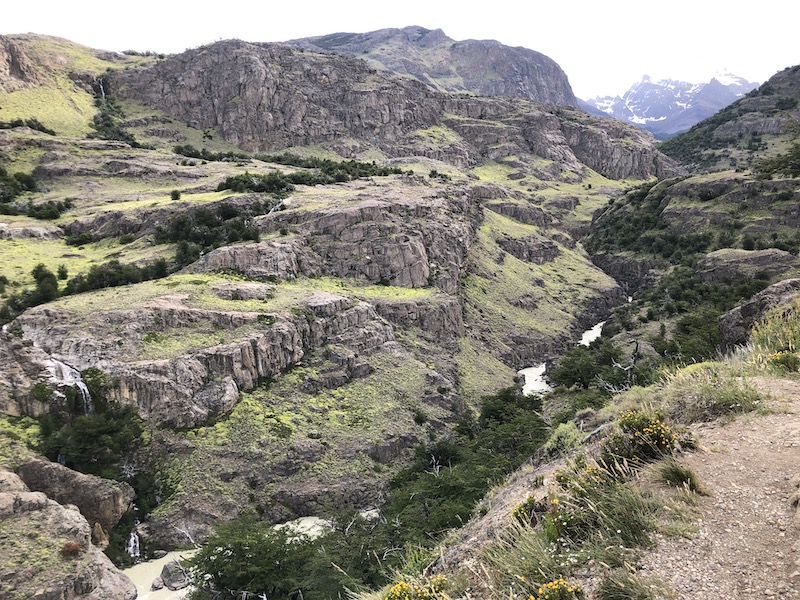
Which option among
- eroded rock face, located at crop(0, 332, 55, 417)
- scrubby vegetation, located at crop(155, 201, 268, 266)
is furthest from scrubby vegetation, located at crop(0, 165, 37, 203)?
eroded rock face, located at crop(0, 332, 55, 417)

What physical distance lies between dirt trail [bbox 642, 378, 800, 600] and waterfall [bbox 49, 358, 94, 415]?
38.0m

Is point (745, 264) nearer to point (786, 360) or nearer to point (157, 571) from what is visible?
point (786, 360)

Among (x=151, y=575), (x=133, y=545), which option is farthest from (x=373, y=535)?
(x=133, y=545)

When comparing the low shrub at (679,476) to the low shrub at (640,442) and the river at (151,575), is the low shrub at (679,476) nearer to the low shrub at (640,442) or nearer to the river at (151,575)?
the low shrub at (640,442)

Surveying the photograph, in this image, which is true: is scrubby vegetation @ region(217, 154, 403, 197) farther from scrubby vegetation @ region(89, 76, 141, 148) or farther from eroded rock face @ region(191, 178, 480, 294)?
scrubby vegetation @ region(89, 76, 141, 148)

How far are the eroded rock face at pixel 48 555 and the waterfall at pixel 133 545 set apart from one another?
2.95m

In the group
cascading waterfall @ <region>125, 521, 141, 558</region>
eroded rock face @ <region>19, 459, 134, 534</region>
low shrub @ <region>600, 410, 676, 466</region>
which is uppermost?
low shrub @ <region>600, 410, 676, 466</region>

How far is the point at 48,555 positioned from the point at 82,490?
258 inches

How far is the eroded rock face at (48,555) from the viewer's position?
23281 mm

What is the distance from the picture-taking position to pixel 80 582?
24.3 m

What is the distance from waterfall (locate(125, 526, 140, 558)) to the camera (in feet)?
99.1

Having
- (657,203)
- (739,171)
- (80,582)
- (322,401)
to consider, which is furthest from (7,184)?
(739,171)

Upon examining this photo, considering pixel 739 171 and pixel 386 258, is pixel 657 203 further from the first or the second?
pixel 386 258

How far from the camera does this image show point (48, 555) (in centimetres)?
2438
